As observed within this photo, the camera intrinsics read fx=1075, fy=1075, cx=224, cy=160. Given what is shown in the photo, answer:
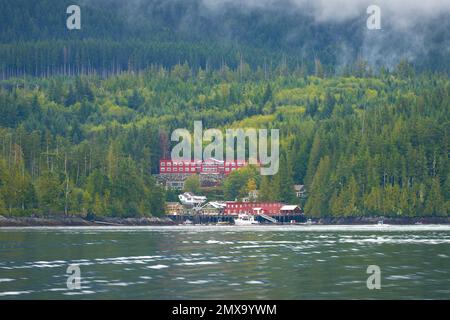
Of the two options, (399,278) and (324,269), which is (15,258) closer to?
(324,269)

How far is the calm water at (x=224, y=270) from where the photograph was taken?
6231cm

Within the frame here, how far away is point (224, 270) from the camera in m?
76.1

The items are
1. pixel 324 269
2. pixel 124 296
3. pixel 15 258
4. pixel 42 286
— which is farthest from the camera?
pixel 15 258

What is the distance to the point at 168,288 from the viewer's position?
6462 cm

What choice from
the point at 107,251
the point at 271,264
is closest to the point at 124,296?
the point at 271,264

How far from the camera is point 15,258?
3388 inches

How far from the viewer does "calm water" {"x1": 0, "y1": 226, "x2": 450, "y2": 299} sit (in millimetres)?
62312
